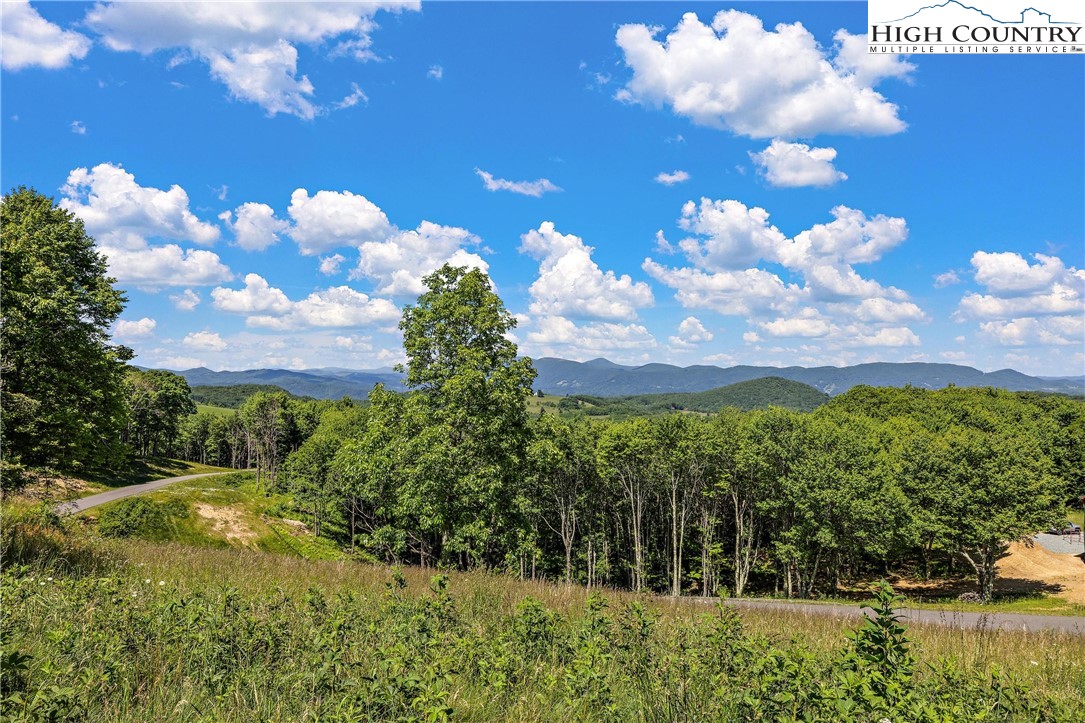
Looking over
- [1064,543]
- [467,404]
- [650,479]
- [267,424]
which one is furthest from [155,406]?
[1064,543]

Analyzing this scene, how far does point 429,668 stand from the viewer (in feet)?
11.3

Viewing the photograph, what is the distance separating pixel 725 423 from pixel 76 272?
179ft

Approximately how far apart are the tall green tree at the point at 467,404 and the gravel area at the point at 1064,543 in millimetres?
64653

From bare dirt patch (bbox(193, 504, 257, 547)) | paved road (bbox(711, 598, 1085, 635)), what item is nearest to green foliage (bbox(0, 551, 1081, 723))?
paved road (bbox(711, 598, 1085, 635))

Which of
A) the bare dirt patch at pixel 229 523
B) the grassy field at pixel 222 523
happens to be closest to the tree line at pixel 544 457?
the grassy field at pixel 222 523

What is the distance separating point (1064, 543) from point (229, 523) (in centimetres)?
8504

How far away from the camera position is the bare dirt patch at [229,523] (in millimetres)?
41281

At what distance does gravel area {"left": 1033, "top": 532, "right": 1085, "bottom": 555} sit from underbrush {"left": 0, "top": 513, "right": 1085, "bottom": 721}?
7122 centimetres

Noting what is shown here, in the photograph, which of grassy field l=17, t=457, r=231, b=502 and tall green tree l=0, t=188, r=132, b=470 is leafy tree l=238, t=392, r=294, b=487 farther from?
tall green tree l=0, t=188, r=132, b=470

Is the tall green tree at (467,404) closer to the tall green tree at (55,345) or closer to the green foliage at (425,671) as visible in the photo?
the tall green tree at (55,345)

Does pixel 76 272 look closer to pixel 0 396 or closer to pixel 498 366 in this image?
pixel 0 396

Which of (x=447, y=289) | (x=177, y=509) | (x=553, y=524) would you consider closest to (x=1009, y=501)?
(x=553, y=524)

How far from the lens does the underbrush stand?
3.52m

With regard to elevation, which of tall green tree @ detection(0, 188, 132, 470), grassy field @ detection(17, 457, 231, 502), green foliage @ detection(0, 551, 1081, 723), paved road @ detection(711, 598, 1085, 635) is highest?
tall green tree @ detection(0, 188, 132, 470)
